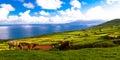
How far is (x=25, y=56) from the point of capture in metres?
31.8

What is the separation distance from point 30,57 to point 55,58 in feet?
11.8

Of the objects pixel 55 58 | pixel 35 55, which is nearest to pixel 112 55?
pixel 55 58

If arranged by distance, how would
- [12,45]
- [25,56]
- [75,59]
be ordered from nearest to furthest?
[75,59]
[25,56]
[12,45]

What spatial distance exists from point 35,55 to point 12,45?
2270 cm

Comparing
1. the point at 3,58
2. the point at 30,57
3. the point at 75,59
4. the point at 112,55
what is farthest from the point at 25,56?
the point at 112,55

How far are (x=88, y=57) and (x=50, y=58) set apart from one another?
5371mm

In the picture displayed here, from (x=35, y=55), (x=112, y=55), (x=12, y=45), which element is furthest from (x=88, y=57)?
(x=12, y=45)

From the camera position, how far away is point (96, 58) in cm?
3027

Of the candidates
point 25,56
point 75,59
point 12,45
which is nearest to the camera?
point 75,59

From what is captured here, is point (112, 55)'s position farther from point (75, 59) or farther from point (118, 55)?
point (75, 59)

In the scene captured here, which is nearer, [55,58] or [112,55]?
[55,58]

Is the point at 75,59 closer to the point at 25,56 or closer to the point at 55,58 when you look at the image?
the point at 55,58

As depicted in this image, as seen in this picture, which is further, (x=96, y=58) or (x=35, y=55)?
(x=35, y=55)

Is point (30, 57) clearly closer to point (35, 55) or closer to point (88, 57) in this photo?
point (35, 55)
